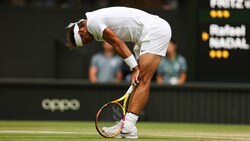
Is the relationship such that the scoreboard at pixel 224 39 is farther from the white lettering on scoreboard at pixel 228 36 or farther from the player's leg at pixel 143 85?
the player's leg at pixel 143 85

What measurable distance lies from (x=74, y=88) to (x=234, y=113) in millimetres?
3063

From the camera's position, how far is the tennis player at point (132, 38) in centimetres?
970

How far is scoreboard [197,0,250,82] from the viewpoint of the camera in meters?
14.9

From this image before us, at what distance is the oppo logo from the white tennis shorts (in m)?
5.99

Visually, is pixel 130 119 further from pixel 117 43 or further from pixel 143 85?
pixel 117 43

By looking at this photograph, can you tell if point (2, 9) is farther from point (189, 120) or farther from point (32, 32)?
point (189, 120)

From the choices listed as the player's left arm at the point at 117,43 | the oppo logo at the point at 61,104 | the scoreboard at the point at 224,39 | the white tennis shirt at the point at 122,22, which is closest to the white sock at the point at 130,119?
the player's left arm at the point at 117,43

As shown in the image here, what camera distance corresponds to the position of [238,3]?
583 inches

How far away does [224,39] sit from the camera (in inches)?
587

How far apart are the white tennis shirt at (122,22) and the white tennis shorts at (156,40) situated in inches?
1.8

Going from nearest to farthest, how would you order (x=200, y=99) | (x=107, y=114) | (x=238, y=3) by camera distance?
(x=107, y=114) < (x=238, y=3) < (x=200, y=99)

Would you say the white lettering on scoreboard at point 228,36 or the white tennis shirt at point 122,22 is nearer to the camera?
the white tennis shirt at point 122,22

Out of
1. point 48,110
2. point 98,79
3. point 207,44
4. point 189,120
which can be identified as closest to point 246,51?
point 207,44

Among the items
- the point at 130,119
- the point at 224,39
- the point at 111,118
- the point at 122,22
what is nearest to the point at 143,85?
the point at 130,119
